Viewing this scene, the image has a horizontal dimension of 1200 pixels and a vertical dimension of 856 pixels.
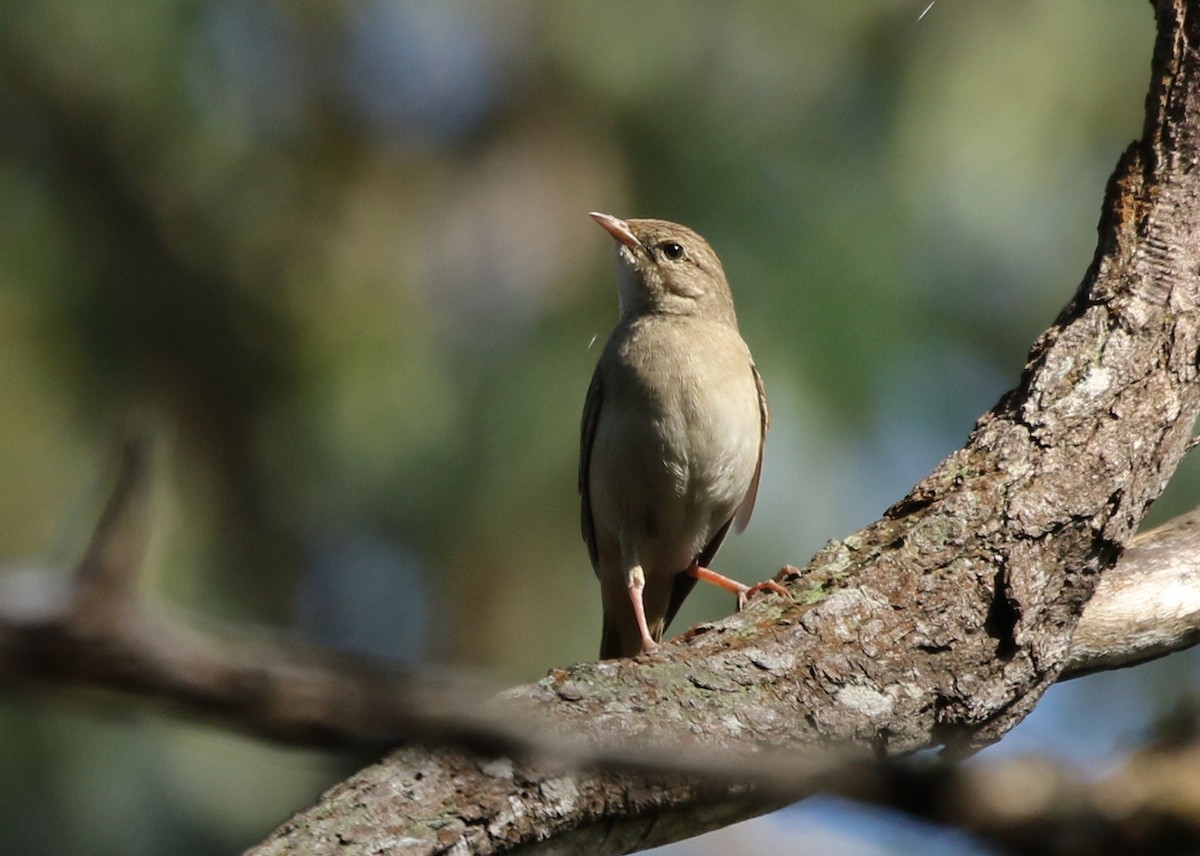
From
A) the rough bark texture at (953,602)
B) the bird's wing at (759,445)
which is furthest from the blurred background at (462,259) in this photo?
the rough bark texture at (953,602)

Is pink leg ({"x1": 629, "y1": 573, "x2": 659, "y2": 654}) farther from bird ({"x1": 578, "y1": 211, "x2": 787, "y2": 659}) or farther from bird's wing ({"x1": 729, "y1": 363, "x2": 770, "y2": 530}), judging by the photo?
bird's wing ({"x1": 729, "y1": 363, "x2": 770, "y2": 530})

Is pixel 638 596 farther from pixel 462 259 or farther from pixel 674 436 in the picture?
pixel 462 259

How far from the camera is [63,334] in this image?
9.38 meters

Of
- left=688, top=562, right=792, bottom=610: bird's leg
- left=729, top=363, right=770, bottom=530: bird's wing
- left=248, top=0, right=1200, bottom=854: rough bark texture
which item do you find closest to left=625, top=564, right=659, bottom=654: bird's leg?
left=688, top=562, right=792, bottom=610: bird's leg

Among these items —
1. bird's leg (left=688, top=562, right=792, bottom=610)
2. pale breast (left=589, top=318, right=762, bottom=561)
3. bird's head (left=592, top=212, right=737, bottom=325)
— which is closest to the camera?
bird's leg (left=688, top=562, right=792, bottom=610)

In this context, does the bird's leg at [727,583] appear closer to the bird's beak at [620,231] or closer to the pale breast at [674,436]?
the pale breast at [674,436]

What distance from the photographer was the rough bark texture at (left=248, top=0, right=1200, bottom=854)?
3182mm

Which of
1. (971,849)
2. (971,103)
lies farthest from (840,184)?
(971,849)

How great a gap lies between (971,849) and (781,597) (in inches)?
128

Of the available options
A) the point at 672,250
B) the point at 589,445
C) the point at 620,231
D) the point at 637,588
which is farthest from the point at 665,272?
the point at 637,588

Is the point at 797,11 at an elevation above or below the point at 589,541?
above

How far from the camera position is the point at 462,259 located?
10.0 metres

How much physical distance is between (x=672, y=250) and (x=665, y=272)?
14 cm

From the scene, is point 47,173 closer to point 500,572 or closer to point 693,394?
point 500,572
